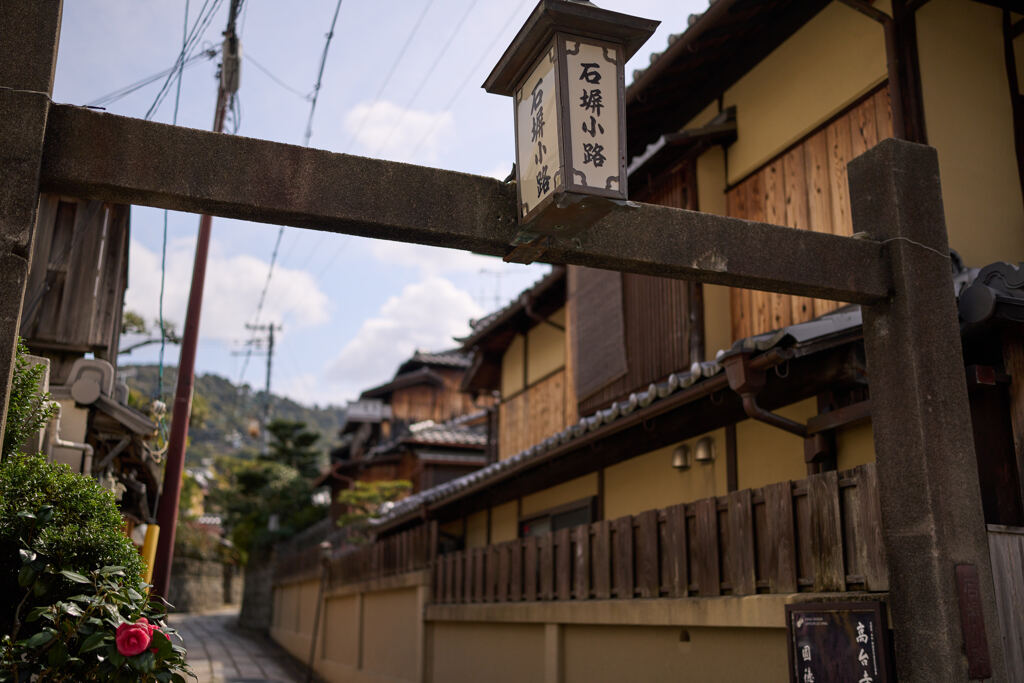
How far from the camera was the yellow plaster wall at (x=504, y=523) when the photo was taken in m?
16.5

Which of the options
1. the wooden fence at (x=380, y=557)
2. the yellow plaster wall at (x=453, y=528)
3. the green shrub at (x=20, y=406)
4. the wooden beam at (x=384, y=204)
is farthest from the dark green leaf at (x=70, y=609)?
the yellow plaster wall at (x=453, y=528)

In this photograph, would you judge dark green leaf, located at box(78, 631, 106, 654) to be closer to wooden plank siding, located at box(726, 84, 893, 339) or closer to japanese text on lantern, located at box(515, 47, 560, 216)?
japanese text on lantern, located at box(515, 47, 560, 216)

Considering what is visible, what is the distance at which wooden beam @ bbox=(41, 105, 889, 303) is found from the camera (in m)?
5.08

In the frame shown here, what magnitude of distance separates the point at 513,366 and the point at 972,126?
11.9m

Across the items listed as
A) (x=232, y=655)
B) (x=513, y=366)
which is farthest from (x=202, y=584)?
(x=513, y=366)

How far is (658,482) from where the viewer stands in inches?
464

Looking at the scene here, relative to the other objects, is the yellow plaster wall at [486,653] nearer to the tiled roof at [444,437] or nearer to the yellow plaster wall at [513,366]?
the yellow plaster wall at [513,366]

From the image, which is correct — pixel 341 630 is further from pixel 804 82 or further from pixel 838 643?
pixel 838 643

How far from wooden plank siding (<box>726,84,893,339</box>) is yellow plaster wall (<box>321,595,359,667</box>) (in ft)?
45.7

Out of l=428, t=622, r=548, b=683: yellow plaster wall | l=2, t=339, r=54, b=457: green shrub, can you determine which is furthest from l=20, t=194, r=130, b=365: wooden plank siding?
l=428, t=622, r=548, b=683: yellow plaster wall

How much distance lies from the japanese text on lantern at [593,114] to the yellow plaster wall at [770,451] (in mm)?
5073

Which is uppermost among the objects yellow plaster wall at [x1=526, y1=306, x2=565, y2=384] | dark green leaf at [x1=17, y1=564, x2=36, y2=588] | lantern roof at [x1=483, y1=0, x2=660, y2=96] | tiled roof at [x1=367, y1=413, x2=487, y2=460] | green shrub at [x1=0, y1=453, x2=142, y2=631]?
tiled roof at [x1=367, y1=413, x2=487, y2=460]

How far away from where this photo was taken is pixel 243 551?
132ft

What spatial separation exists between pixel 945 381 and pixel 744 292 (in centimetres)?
524
